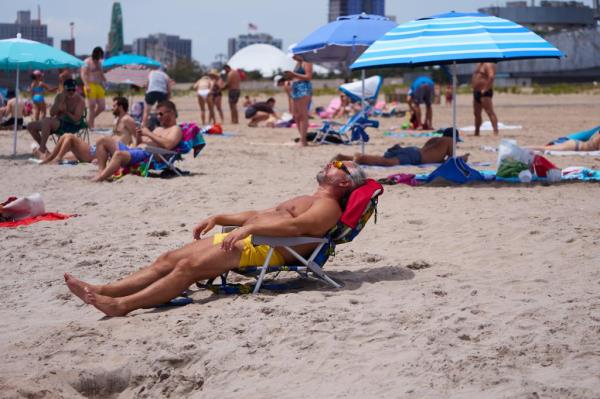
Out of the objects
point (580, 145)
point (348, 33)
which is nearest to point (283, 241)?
point (348, 33)

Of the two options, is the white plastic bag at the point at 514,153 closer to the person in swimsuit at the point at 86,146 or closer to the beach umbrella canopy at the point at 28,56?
the person in swimsuit at the point at 86,146

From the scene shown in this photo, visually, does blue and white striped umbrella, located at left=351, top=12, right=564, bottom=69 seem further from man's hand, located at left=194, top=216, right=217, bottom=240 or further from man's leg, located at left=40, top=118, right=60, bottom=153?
man's leg, located at left=40, top=118, right=60, bottom=153

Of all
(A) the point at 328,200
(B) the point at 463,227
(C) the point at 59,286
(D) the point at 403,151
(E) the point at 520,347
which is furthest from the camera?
(D) the point at 403,151

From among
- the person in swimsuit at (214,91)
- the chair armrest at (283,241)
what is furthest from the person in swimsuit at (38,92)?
the chair armrest at (283,241)

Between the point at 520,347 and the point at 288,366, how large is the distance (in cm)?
99

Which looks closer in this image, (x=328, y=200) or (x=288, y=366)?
(x=288, y=366)

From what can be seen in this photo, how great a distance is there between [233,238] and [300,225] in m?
0.39

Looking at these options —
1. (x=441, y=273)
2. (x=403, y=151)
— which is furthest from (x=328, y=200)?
(x=403, y=151)

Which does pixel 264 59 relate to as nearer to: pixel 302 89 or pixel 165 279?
pixel 302 89

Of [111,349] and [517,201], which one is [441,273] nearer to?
[111,349]

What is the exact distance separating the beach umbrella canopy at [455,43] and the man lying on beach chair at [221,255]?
3.69m

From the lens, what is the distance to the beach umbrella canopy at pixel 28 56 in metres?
11.8

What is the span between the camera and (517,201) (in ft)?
25.7

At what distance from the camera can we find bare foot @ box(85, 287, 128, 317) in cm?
476
